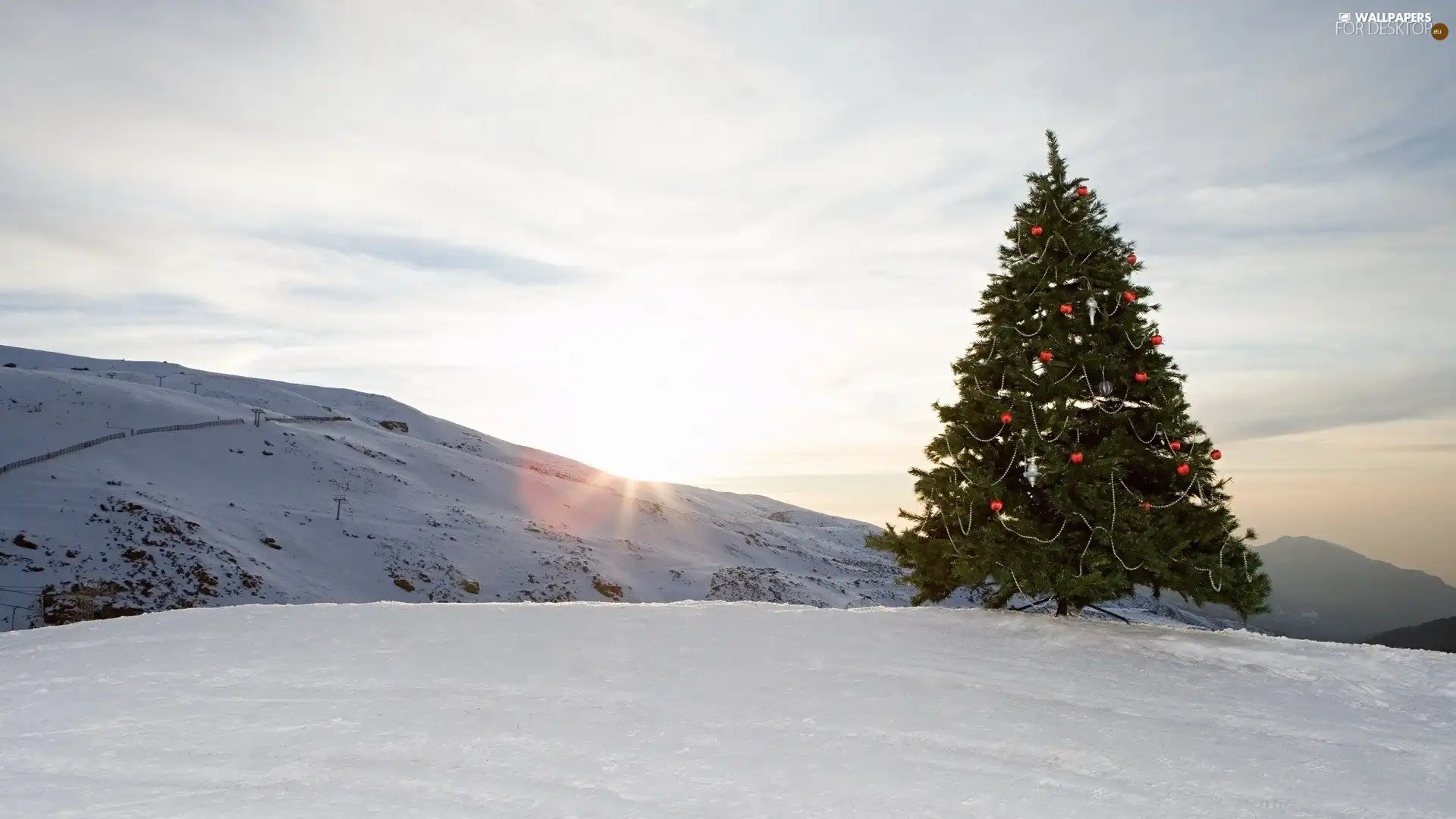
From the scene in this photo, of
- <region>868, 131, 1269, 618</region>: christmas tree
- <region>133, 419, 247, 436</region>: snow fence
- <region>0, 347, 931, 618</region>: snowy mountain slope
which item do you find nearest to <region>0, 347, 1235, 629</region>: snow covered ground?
<region>0, 347, 931, 618</region>: snowy mountain slope

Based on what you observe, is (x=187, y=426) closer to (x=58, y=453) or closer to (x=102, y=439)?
(x=102, y=439)

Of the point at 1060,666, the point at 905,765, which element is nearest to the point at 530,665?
the point at 905,765

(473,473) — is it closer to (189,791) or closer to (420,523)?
(420,523)

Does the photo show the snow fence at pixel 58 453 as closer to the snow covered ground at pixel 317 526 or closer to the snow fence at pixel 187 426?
the snow covered ground at pixel 317 526

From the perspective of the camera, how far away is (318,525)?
1544 inches

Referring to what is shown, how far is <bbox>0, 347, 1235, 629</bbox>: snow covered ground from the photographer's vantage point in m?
30.0

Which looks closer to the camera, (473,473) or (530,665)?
(530,665)

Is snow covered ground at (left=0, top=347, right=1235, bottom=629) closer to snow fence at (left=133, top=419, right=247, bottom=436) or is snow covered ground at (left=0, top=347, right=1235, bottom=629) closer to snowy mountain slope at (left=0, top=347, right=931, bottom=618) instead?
snowy mountain slope at (left=0, top=347, right=931, bottom=618)

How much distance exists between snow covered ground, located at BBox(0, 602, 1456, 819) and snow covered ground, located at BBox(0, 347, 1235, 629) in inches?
421

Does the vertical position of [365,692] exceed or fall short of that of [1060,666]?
it falls short

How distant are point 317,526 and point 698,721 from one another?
119 feet

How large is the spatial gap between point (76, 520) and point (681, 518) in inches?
1585

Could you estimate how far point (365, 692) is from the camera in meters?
8.62

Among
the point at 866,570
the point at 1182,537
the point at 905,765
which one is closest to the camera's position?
the point at 905,765
